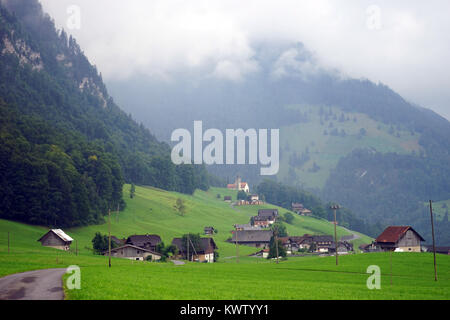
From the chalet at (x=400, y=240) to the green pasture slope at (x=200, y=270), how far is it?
93.7ft

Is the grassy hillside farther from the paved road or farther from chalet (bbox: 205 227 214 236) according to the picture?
the paved road

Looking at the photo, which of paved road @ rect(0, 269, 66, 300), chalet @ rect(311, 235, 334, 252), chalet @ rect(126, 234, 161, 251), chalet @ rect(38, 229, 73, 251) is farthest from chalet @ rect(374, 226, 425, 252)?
paved road @ rect(0, 269, 66, 300)

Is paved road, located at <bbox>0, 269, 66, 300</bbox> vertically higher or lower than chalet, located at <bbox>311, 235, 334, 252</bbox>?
lower

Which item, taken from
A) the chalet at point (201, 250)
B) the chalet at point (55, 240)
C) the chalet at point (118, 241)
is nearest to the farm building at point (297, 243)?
the chalet at point (201, 250)

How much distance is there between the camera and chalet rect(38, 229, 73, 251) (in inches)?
3954

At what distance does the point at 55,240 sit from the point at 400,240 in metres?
81.5

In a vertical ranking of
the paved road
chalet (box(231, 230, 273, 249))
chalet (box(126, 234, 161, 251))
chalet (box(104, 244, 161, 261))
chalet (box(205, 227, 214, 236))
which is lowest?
the paved road

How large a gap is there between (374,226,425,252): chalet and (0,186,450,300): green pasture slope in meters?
28.6

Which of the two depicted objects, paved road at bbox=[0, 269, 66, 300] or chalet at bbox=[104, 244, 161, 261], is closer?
paved road at bbox=[0, 269, 66, 300]

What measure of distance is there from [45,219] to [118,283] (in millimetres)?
89273

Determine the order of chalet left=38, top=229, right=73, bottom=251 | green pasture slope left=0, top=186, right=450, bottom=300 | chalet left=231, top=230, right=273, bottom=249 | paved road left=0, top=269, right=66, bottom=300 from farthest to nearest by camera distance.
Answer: chalet left=231, top=230, right=273, bottom=249, chalet left=38, top=229, right=73, bottom=251, green pasture slope left=0, top=186, right=450, bottom=300, paved road left=0, top=269, right=66, bottom=300
